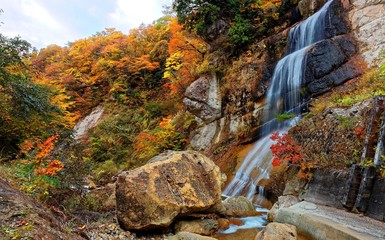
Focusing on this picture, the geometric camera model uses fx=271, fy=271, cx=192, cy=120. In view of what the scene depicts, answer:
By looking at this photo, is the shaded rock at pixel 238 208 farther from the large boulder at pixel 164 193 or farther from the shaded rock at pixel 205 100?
the shaded rock at pixel 205 100

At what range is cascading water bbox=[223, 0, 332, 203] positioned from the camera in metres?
10.8

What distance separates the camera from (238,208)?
312 inches

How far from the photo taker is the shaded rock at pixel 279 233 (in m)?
5.03

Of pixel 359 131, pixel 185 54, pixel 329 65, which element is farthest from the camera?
pixel 185 54

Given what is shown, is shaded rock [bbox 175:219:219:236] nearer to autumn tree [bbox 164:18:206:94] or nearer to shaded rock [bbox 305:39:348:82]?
shaded rock [bbox 305:39:348:82]

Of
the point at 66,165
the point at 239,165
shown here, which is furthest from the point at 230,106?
the point at 66,165

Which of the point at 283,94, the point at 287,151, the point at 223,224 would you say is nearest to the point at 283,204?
the point at 287,151

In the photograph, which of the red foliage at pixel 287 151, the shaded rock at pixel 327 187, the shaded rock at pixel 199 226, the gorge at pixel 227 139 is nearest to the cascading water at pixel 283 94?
the gorge at pixel 227 139

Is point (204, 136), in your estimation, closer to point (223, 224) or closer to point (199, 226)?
point (223, 224)

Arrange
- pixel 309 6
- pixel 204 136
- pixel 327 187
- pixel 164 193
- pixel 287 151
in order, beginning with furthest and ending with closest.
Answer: pixel 204 136 → pixel 309 6 → pixel 287 151 → pixel 327 187 → pixel 164 193

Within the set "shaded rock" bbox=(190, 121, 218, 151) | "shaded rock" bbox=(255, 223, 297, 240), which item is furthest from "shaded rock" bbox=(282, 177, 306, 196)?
"shaded rock" bbox=(190, 121, 218, 151)

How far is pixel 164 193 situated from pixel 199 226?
1.16 metres

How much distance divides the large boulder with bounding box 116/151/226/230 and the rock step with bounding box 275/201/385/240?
1876 millimetres

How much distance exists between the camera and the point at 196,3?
17172mm
